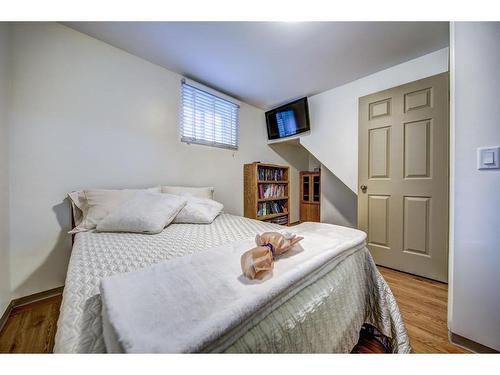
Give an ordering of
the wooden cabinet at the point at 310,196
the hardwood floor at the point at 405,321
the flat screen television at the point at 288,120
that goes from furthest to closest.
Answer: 1. the wooden cabinet at the point at 310,196
2. the flat screen television at the point at 288,120
3. the hardwood floor at the point at 405,321

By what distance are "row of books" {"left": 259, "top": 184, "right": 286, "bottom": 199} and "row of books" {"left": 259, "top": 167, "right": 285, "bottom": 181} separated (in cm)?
12

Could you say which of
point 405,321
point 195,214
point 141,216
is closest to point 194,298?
point 141,216

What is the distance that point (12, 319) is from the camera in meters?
1.28

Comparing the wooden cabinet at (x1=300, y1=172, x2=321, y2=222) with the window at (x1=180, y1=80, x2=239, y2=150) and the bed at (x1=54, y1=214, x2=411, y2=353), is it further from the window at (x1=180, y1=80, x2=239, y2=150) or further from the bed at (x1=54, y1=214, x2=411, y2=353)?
the bed at (x1=54, y1=214, x2=411, y2=353)

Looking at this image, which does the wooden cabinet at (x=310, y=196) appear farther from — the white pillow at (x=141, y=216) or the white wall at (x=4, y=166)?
the white wall at (x=4, y=166)

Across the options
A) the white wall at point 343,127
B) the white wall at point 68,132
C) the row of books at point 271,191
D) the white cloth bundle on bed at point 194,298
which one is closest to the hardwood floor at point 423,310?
the white cloth bundle on bed at point 194,298

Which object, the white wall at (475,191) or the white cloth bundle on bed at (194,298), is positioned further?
the white wall at (475,191)

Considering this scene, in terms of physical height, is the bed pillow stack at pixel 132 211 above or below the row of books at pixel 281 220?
above

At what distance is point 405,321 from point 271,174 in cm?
239

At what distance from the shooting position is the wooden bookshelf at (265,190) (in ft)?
9.55

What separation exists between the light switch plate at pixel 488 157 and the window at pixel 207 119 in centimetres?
238

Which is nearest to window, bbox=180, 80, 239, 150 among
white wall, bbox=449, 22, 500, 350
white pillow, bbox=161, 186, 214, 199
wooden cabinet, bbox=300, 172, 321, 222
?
white pillow, bbox=161, 186, 214, 199

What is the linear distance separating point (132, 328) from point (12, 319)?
1.73 m
